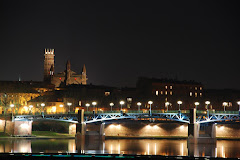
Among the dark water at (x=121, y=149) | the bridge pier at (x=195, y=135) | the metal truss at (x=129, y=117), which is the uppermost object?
the metal truss at (x=129, y=117)

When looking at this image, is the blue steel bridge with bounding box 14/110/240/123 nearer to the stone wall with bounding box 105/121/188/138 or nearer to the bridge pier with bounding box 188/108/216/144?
the bridge pier with bounding box 188/108/216/144

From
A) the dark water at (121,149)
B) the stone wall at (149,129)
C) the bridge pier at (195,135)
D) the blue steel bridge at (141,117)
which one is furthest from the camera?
the stone wall at (149,129)

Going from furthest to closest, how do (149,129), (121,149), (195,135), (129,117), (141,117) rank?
(149,129), (141,117), (129,117), (195,135), (121,149)

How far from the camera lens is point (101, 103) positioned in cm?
16412

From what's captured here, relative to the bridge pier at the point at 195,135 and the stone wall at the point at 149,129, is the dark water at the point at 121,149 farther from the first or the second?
the stone wall at the point at 149,129

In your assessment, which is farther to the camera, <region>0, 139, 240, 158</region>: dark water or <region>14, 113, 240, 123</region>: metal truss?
<region>14, 113, 240, 123</region>: metal truss

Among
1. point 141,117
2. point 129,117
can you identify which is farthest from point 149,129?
point 129,117

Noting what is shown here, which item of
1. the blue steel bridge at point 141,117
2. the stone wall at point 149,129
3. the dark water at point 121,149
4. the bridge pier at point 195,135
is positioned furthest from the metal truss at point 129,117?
the stone wall at point 149,129

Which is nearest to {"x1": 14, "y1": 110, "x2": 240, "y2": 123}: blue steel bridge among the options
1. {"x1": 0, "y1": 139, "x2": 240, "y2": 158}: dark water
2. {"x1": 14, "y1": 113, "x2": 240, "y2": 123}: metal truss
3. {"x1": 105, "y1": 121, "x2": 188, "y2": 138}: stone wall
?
{"x1": 14, "y1": 113, "x2": 240, "y2": 123}: metal truss

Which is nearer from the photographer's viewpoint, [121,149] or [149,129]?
[121,149]

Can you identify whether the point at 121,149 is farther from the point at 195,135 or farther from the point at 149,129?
the point at 149,129

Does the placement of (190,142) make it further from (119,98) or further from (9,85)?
(9,85)

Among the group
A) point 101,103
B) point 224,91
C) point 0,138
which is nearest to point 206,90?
point 224,91

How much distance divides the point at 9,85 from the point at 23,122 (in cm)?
6196
